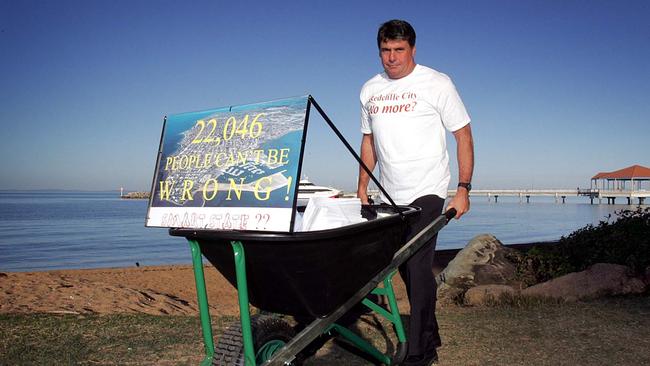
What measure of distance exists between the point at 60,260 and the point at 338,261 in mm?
18349

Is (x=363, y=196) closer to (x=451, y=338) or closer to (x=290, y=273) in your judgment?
(x=290, y=273)

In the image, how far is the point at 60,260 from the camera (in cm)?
1859

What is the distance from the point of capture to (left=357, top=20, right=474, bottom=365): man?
3.43 meters

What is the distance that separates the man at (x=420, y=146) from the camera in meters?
3.43

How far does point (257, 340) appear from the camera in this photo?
2818 millimetres

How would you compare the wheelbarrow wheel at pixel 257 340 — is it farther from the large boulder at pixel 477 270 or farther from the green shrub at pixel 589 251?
the green shrub at pixel 589 251

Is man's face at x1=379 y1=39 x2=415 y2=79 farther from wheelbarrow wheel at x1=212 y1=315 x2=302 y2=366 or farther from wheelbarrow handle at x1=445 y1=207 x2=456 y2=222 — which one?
wheelbarrow wheel at x1=212 y1=315 x2=302 y2=366

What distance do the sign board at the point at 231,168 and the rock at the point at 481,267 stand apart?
598 centimetres

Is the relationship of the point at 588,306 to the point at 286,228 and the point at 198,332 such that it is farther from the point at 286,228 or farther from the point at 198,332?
the point at 286,228

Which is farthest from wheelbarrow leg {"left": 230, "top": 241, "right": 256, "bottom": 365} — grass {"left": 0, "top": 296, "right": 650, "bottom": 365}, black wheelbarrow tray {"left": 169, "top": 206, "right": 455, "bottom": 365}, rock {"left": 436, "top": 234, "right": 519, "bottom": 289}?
rock {"left": 436, "top": 234, "right": 519, "bottom": 289}

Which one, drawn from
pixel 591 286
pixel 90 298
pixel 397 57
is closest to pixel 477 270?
pixel 591 286

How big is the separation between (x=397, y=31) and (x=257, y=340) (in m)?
1.91

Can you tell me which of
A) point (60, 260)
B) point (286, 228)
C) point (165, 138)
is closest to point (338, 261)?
point (286, 228)

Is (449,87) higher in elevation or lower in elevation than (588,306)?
higher
